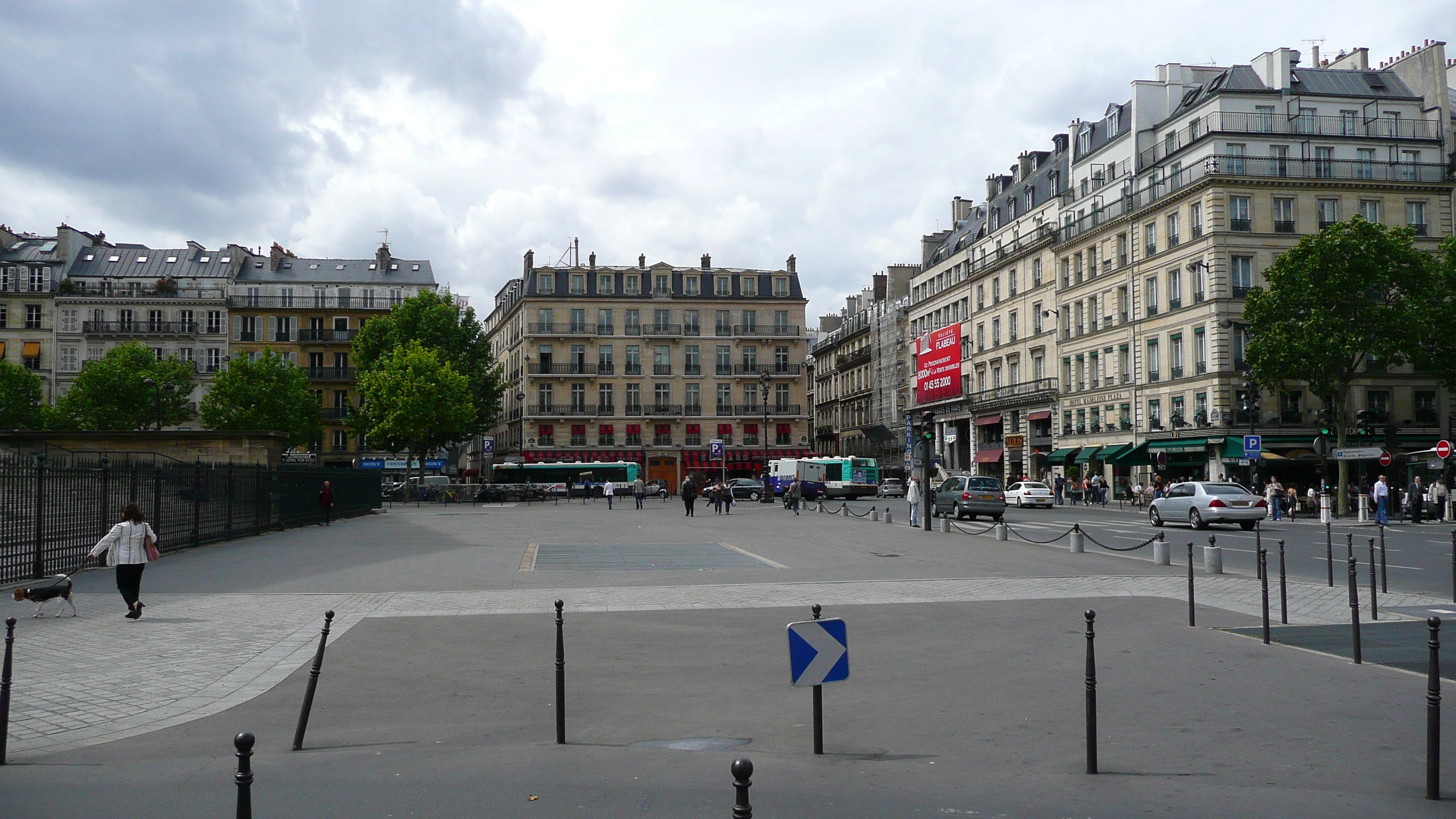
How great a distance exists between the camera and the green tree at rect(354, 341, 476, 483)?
60.8m

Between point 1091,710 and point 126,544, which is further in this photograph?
point 126,544

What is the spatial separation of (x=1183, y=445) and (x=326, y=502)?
1488 inches

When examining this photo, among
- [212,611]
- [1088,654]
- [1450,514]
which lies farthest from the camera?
[1450,514]

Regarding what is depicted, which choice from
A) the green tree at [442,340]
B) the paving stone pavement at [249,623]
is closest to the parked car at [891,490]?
the green tree at [442,340]

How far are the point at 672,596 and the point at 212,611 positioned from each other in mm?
5817

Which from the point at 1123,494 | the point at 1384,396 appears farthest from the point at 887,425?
the point at 1384,396

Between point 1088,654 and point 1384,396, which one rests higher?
point 1384,396

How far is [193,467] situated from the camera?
945 inches

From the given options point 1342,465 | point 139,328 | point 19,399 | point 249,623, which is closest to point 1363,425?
point 1342,465

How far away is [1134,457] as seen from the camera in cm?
5328

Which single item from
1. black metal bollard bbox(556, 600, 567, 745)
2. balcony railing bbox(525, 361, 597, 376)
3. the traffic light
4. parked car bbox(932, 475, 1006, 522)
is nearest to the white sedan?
parked car bbox(932, 475, 1006, 522)

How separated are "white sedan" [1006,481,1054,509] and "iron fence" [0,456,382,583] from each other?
32.8 m

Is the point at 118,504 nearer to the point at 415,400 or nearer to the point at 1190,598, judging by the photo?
the point at 1190,598

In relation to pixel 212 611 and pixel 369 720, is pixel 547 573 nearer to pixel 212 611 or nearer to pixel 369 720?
pixel 212 611
